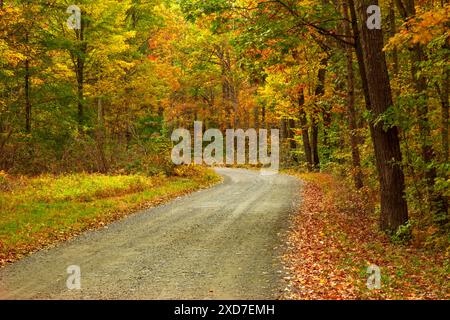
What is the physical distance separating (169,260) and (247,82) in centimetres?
2256

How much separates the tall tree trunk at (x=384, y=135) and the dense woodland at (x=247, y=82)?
0.03 meters

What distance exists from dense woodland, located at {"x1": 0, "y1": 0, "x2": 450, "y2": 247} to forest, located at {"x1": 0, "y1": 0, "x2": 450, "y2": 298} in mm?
61

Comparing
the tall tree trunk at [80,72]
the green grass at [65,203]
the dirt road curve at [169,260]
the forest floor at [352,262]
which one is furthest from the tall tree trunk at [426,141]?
the tall tree trunk at [80,72]

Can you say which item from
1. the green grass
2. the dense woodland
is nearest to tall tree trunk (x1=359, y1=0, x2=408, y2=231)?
the dense woodland

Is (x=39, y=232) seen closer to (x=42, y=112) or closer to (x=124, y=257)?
(x=124, y=257)

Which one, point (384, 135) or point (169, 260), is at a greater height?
point (384, 135)

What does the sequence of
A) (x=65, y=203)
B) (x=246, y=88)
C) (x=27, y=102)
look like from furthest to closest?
(x=246, y=88), (x=27, y=102), (x=65, y=203)

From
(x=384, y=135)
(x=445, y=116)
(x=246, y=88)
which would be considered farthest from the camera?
(x=246, y=88)

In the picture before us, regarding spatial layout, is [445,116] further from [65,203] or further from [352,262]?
[65,203]

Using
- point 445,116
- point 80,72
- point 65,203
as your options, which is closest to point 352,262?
point 445,116

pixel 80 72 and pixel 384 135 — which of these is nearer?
pixel 384 135

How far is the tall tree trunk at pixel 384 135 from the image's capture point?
→ 11.3 metres

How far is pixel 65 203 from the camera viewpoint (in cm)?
1686

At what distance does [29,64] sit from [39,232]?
554 inches
